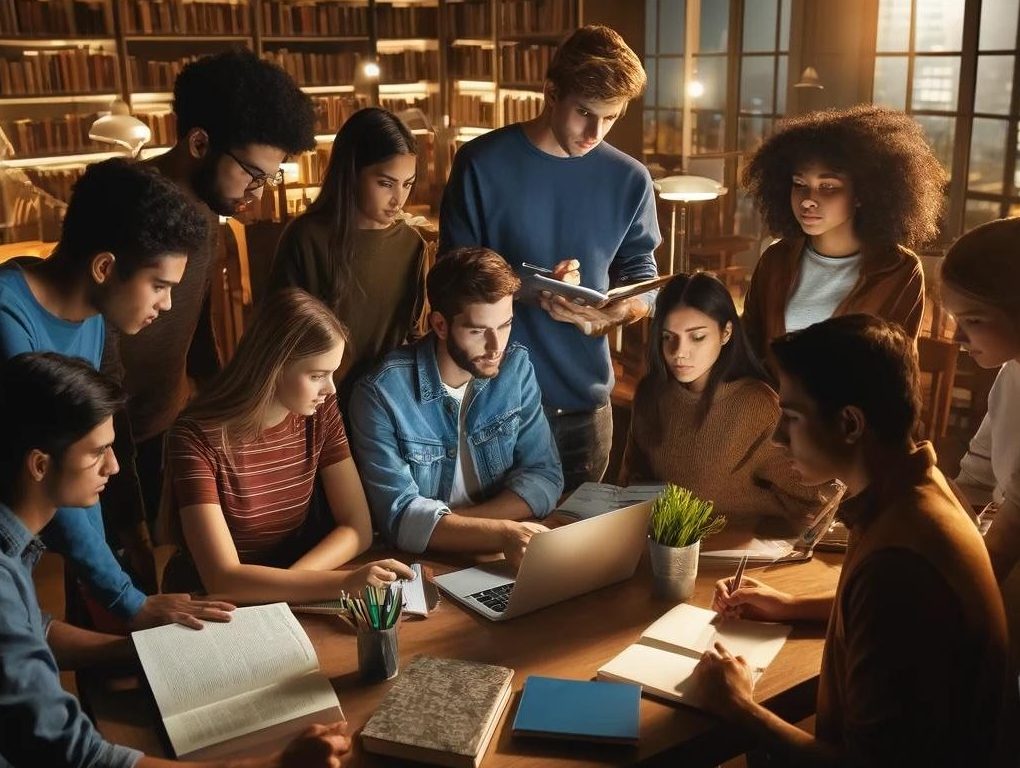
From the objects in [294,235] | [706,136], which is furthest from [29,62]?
[294,235]

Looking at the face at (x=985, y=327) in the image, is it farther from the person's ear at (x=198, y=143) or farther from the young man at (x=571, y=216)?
the person's ear at (x=198, y=143)

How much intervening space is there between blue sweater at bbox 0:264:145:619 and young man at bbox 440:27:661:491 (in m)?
1.05

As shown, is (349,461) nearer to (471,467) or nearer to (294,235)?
(471,467)

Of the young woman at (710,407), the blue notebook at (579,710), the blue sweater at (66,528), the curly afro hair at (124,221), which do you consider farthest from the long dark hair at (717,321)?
the blue sweater at (66,528)

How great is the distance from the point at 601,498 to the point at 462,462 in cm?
30

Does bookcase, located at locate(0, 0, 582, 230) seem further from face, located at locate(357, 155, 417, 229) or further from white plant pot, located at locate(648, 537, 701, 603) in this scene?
white plant pot, located at locate(648, 537, 701, 603)

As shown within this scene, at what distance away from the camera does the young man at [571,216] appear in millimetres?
2342

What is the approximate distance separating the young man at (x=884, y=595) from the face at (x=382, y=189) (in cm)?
123

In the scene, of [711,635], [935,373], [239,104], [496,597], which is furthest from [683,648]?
[935,373]

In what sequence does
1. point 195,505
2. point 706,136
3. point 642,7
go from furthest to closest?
point 706,136 < point 642,7 < point 195,505

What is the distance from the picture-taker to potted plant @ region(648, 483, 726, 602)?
1.71 m

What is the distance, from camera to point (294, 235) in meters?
2.38

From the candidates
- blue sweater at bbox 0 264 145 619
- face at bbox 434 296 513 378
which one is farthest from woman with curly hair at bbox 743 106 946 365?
blue sweater at bbox 0 264 145 619

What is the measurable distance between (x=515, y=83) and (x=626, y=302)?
15.6 feet
